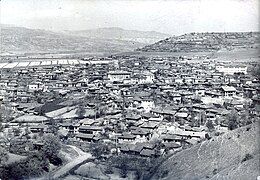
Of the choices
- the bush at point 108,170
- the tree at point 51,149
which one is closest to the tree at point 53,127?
the tree at point 51,149

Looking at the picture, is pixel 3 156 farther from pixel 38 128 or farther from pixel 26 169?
pixel 38 128

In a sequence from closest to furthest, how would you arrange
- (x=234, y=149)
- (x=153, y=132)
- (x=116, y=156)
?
(x=234, y=149), (x=116, y=156), (x=153, y=132)

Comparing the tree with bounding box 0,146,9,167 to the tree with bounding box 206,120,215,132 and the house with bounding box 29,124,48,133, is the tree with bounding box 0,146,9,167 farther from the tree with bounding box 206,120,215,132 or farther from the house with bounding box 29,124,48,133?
the tree with bounding box 206,120,215,132

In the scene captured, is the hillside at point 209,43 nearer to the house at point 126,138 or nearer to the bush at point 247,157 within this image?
the house at point 126,138

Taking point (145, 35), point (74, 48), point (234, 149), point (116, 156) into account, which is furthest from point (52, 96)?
point (145, 35)

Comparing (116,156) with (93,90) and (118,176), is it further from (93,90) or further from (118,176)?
(93,90)
